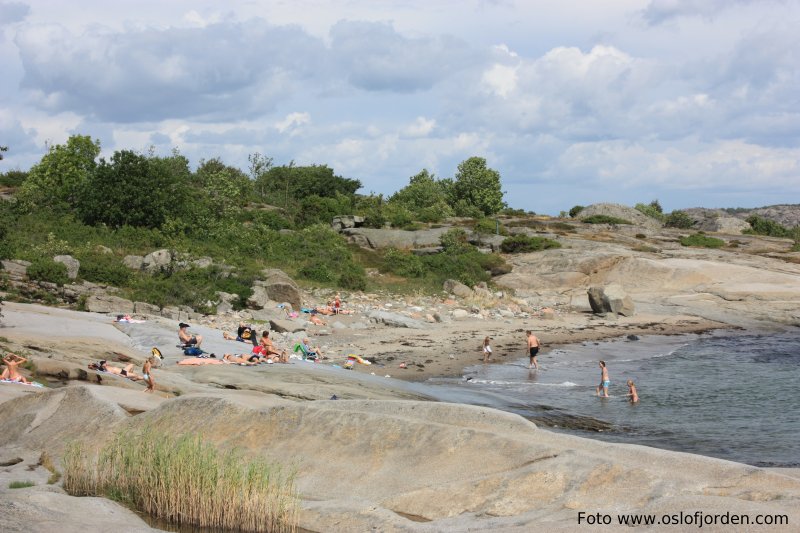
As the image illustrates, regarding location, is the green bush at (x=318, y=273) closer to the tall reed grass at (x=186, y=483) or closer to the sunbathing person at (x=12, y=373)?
the sunbathing person at (x=12, y=373)

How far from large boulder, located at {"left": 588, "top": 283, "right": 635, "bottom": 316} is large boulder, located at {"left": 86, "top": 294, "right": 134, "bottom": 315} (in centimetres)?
2548

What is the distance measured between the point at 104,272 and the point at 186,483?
89.6 feet

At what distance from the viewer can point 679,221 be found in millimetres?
93812

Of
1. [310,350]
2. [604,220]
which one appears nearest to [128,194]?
[310,350]

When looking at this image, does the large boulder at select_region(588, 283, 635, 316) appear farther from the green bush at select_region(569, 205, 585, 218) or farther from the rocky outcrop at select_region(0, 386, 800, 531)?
the green bush at select_region(569, 205, 585, 218)

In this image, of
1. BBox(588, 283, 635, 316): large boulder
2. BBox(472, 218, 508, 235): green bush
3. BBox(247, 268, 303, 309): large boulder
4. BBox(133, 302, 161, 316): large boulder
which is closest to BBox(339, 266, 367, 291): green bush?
BBox(247, 268, 303, 309): large boulder

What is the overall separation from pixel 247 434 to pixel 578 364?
2037 centimetres

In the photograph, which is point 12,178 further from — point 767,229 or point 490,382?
point 767,229

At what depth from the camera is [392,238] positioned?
207 ft

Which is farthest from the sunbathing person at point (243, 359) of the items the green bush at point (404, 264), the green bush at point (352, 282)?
the green bush at point (404, 264)

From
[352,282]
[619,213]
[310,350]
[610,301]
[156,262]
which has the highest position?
[619,213]

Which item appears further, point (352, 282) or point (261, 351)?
point (352, 282)

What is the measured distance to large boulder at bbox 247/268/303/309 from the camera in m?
36.0

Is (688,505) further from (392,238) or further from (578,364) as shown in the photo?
(392,238)
